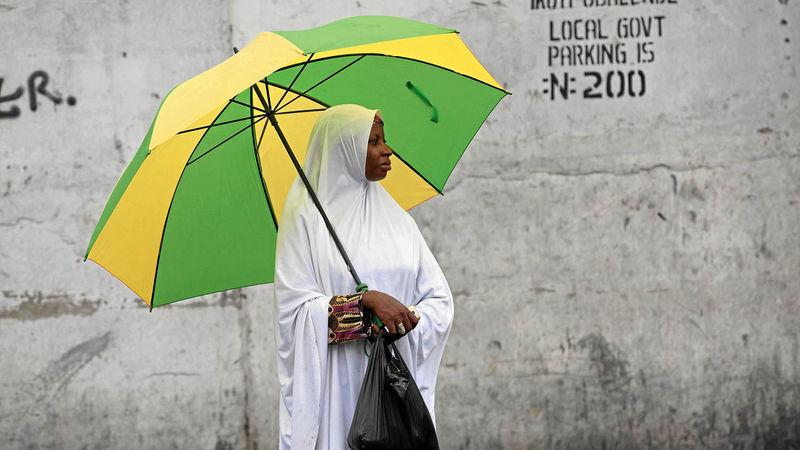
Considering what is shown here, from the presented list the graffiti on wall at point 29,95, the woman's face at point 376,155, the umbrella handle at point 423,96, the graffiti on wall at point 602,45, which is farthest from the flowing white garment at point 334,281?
the graffiti on wall at point 29,95

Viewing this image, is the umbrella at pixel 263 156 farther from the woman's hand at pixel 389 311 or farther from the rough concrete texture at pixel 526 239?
the rough concrete texture at pixel 526 239

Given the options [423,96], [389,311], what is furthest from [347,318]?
[423,96]

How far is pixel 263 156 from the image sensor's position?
399cm

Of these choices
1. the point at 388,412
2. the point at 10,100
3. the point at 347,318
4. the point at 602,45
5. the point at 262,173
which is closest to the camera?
the point at 388,412

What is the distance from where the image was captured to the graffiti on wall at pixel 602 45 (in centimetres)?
596

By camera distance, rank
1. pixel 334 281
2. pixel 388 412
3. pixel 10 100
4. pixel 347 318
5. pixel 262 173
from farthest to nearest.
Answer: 1. pixel 10 100
2. pixel 262 173
3. pixel 334 281
4. pixel 347 318
5. pixel 388 412

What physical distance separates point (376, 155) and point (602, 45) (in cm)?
292

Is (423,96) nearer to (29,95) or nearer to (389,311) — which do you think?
(389,311)

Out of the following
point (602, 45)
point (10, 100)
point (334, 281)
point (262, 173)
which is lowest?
point (334, 281)

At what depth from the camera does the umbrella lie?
3.60 meters

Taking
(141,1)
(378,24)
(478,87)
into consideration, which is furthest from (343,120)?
(141,1)

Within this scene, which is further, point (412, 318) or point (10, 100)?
point (10, 100)

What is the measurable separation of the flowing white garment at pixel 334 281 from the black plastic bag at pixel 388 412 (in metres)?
0.22

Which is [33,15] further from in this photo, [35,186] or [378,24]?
[378,24]
